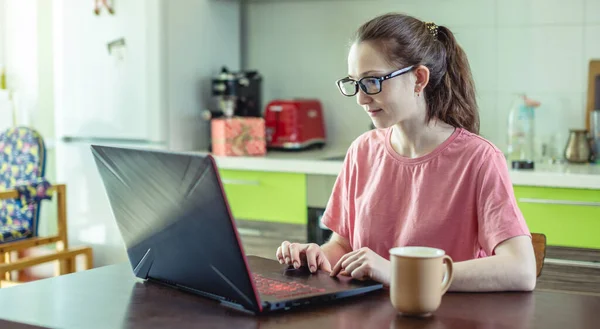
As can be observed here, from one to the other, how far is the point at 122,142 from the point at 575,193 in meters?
1.95

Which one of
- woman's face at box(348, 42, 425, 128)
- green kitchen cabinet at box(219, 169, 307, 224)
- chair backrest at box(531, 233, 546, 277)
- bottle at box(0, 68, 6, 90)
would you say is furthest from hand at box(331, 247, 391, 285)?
bottle at box(0, 68, 6, 90)

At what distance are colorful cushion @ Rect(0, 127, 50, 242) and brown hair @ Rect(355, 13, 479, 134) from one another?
2.20 m

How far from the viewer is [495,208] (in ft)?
5.14

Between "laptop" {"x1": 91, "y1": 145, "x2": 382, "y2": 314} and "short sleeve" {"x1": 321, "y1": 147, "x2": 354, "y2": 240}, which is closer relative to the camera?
"laptop" {"x1": 91, "y1": 145, "x2": 382, "y2": 314}

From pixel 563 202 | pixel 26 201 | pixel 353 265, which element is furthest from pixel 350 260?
pixel 26 201

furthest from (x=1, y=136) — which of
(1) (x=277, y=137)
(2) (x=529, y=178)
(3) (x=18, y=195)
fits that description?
(2) (x=529, y=178)

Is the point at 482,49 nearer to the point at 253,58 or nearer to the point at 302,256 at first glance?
the point at 253,58

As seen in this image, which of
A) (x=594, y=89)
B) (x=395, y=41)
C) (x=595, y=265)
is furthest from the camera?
(x=594, y=89)

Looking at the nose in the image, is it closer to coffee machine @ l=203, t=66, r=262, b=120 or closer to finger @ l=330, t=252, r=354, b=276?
finger @ l=330, t=252, r=354, b=276

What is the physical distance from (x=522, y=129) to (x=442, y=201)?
1824 millimetres

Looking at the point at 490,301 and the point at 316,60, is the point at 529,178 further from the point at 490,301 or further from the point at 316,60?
the point at 490,301

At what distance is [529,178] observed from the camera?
113 inches

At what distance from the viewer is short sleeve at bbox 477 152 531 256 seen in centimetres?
152

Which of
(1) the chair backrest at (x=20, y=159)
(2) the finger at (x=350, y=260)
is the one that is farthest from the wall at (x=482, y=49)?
(2) the finger at (x=350, y=260)
